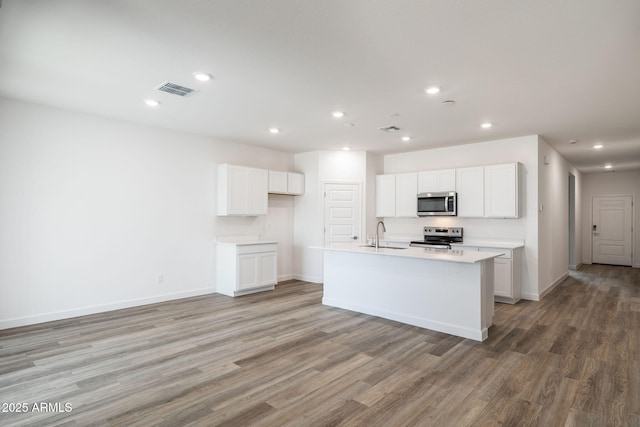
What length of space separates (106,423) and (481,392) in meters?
2.68

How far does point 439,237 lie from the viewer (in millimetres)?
6699

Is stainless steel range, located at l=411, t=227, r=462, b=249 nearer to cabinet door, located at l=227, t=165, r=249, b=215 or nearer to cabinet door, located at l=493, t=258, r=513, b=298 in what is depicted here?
cabinet door, located at l=493, t=258, r=513, b=298

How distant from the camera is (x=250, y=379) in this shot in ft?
9.73

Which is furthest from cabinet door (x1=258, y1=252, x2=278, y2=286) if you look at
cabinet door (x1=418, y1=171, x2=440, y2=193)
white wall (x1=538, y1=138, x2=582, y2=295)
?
white wall (x1=538, y1=138, x2=582, y2=295)

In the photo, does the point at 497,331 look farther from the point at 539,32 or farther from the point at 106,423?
the point at 106,423

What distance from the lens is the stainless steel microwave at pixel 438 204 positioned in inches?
248

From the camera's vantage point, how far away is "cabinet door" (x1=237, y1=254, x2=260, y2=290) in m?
5.90

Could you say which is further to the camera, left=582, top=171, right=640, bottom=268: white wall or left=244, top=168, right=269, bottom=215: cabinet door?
left=582, top=171, right=640, bottom=268: white wall

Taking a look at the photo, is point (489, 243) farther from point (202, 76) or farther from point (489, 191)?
point (202, 76)

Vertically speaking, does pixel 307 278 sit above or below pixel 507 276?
below

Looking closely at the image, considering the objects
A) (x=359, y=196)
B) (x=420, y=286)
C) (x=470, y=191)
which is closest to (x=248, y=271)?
(x=359, y=196)

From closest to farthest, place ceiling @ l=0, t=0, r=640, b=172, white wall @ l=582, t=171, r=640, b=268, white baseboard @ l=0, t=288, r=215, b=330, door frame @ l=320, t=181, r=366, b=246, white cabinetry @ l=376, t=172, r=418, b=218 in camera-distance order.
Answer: ceiling @ l=0, t=0, r=640, b=172, white baseboard @ l=0, t=288, r=215, b=330, white cabinetry @ l=376, t=172, r=418, b=218, door frame @ l=320, t=181, r=366, b=246, white wall @ l=582, t=171, r=640, b=268

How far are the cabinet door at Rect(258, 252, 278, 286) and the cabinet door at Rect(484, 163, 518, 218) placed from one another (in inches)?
149

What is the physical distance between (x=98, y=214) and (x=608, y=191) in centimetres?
1234
